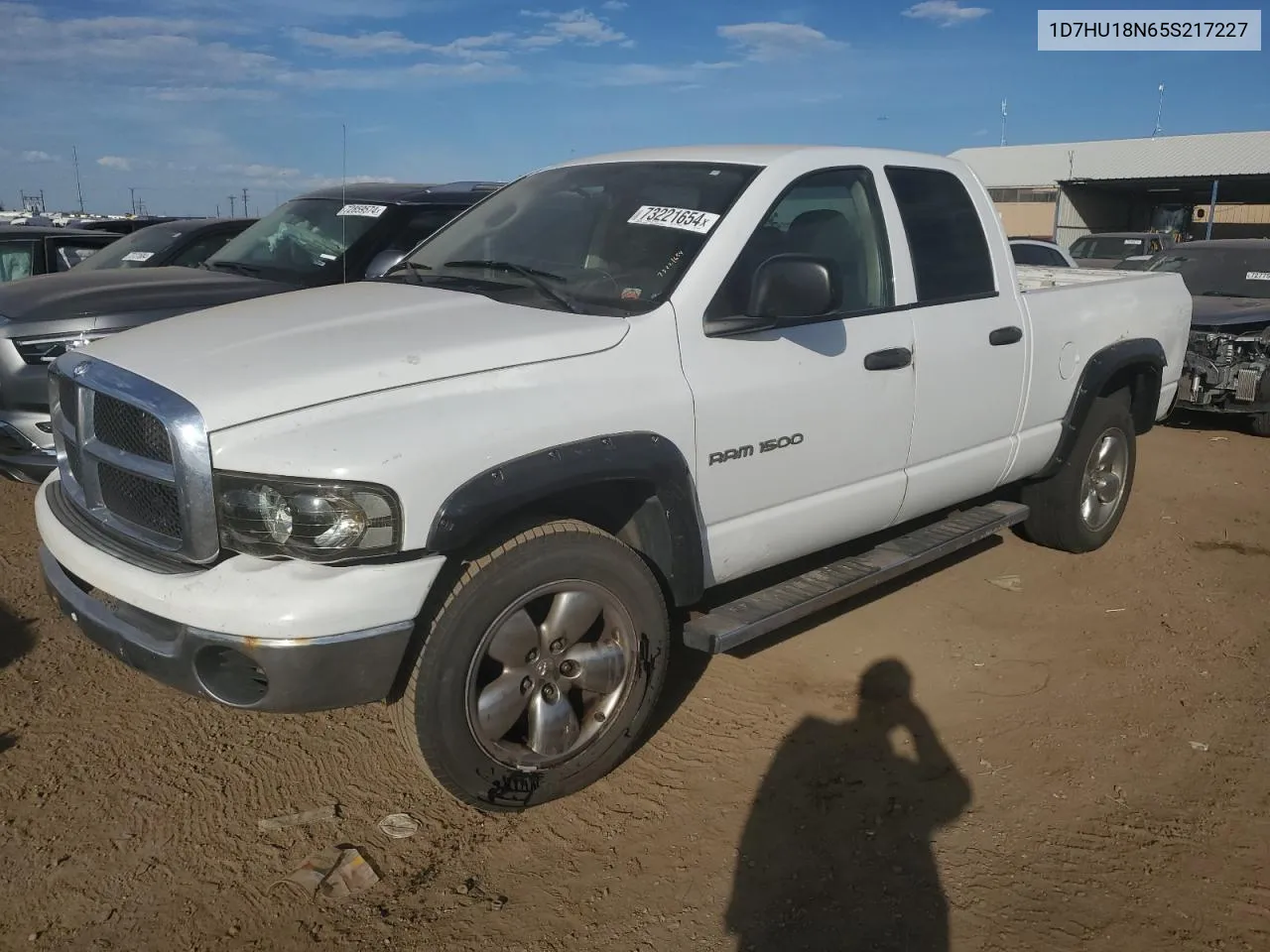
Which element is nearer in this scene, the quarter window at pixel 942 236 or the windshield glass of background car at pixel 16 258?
the quarter window at pixel 942 236

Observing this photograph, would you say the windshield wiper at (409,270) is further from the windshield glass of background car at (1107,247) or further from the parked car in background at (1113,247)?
the windshield glass of background car at (1107,247)

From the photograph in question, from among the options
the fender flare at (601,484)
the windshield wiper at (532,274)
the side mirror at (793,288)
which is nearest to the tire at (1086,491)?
the side mirror at (793,288)

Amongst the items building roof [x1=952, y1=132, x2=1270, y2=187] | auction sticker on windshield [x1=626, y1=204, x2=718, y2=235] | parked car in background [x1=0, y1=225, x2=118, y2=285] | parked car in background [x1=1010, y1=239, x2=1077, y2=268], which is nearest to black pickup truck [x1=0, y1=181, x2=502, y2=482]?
auction sticker on windshield [x1=626, y1=204, x2=718, y2=235]

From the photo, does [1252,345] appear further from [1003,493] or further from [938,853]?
[938,853]

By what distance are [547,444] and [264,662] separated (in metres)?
0.95

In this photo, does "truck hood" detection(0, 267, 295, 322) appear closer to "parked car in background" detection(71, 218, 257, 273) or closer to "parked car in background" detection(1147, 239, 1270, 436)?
"parked car in background" detection(71, 218, 257, 273)

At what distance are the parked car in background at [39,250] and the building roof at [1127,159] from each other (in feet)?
92.7

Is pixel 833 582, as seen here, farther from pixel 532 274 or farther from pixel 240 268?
pixel 240 268

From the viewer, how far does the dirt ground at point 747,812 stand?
2748 millimetres

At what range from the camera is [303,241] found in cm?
690

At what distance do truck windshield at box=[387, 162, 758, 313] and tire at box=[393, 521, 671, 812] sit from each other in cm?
88

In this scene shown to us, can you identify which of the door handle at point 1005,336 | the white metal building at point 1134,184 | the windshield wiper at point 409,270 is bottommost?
the door handle at point 1005,336

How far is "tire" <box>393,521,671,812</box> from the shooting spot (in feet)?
9.37

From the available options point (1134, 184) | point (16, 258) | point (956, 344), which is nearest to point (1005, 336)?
point (956, 344)
